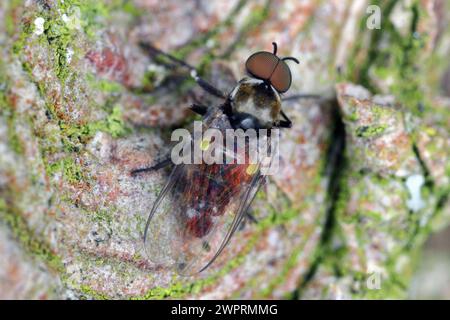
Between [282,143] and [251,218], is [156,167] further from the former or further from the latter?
[282,143]

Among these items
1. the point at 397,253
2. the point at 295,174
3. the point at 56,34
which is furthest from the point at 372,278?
the point at 56,34

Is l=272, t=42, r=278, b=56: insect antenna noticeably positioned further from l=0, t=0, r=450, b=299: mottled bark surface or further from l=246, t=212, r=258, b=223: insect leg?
l=246, t=212, r=258, b=223: insect leg

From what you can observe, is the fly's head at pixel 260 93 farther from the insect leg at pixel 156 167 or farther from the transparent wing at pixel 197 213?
the insect leg at pixel 156 167

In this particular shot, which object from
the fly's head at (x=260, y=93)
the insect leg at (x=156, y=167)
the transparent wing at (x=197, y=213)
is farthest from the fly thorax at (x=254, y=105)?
the insect leg at (x=156, y=167)

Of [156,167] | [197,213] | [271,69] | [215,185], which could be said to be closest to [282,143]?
[271,69]

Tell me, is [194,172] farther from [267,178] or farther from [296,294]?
[296,294]
